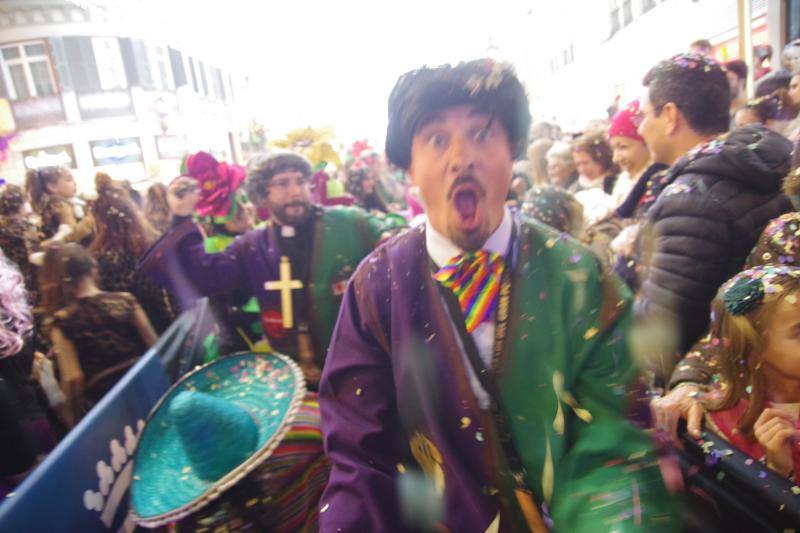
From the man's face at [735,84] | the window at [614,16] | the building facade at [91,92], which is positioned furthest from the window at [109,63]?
the man's face at [735,84]

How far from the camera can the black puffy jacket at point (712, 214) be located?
65.0 inches

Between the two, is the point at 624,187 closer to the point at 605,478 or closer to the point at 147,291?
the point at 605,478

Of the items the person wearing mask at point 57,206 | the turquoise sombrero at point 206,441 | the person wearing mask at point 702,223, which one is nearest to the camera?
the turquoise sombrero at point 206,441

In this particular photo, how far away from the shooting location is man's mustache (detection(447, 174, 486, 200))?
102 centimetres

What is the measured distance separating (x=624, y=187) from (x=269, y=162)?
7.22 feet

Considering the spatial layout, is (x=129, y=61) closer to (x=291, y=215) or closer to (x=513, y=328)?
(x=291, y=215)

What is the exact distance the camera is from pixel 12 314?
2105 mm

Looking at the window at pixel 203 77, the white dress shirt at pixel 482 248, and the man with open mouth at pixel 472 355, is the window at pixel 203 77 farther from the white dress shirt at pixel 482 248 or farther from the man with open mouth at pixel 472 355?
the white dress shirt at pixel 482 248

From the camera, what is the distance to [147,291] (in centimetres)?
329

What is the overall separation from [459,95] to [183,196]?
2332mm

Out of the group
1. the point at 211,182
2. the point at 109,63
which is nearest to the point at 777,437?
the point at 211,182

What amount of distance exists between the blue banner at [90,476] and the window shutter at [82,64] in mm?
1620

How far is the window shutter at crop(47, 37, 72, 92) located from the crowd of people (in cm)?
89

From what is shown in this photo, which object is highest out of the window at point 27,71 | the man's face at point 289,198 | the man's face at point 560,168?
the window at point 27,71
